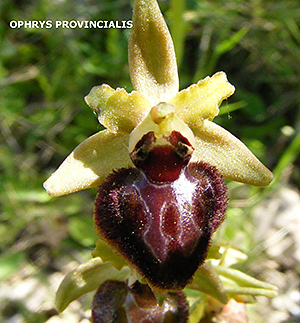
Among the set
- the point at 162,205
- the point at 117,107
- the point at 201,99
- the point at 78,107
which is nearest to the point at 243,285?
the point at 162,205

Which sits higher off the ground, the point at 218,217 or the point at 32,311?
the point at 218,217

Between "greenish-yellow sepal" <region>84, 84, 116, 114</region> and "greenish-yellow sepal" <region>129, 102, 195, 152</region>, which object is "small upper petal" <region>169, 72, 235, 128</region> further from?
"greenish-yellow sepal" <region>84, 84, 116, 114</region>

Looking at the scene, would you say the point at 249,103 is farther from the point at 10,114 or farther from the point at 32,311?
the point at 32,311

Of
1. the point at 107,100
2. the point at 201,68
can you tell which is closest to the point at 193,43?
the point at 201,68

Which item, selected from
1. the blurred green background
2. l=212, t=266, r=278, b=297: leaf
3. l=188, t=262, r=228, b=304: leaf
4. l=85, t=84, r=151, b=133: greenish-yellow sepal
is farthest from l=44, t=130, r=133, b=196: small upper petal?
the blurred green background

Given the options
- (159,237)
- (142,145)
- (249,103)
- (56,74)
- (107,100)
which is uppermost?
(107,100)

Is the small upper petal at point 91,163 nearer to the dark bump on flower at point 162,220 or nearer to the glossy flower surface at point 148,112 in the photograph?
the glossy flower surface at point 148,112
